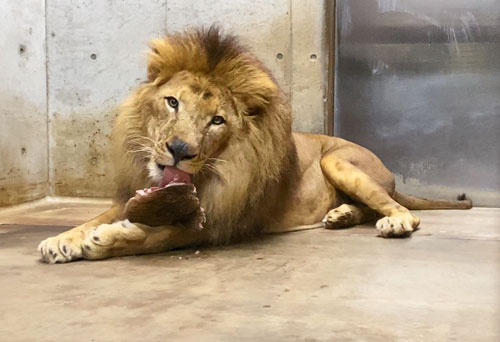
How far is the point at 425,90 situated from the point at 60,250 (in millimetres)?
3645

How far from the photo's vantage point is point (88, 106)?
5.45 meters

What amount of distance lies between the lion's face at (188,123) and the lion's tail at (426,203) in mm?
2081

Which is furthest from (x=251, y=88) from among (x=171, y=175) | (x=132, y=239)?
(x=132, y=239)

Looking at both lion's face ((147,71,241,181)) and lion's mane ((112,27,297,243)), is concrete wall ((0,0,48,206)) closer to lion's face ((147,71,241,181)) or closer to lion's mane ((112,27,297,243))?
lion's mane ((112,27,297,243))

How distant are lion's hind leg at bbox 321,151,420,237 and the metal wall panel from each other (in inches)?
48.6

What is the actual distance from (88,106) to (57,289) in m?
3.29

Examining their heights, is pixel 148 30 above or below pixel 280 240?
above

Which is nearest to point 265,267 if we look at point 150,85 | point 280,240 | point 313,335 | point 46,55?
point 280,240

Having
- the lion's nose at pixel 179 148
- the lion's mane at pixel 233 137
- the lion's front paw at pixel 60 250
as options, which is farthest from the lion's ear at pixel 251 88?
the lion's front paw at pixel 60 250

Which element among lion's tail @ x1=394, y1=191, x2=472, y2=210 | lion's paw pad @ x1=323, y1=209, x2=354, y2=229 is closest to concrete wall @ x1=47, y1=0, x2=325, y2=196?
lion's tail @ x1=394, y1=191, x2=472, y2=210

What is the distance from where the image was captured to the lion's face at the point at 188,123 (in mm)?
2947

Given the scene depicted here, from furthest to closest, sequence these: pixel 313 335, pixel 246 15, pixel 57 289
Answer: pixel 246 15, pixel 57 289, pixel 313 335

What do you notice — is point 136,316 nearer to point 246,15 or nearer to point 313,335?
point 313,335

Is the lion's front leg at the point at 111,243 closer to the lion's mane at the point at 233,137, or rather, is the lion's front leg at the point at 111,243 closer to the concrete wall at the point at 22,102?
the lion's mane at the point at 233,137
